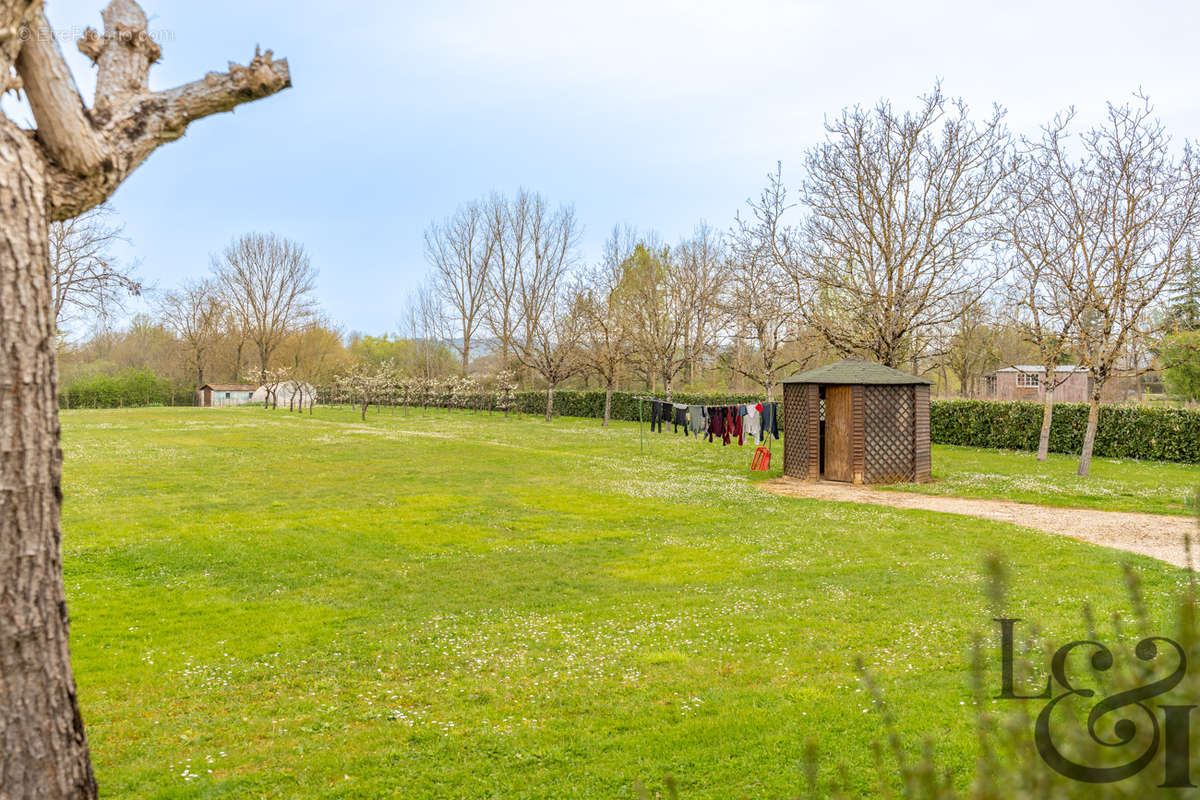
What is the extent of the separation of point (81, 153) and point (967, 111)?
993 inches

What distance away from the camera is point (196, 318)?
66875 millimetres

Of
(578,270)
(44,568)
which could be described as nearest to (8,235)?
(44,568)

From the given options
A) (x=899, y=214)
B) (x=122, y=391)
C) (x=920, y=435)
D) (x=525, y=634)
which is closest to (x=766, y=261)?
(x=899, y=214)

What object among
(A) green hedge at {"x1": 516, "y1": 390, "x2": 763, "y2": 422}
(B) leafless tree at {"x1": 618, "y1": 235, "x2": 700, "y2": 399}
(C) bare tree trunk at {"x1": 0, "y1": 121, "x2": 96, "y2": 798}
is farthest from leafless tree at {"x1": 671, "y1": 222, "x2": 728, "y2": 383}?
(C) bare tree trunk at {"x1": 0, "y1": 121, "x2": 96, "y2": 798}

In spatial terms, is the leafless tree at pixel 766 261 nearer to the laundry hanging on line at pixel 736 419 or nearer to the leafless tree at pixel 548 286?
the laundry hanging on line at pixel 736 419

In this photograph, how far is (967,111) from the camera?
880 inches

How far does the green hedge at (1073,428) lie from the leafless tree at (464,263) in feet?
141

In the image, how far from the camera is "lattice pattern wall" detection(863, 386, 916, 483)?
1675 centimetres

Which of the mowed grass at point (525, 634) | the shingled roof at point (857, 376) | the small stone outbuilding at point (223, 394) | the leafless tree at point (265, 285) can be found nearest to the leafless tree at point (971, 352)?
the shingled roof at point (857, 376)

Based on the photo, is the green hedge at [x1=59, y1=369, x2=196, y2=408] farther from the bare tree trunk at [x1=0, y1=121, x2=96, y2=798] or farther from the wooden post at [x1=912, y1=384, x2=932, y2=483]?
the bare tree trunk at [x1=0, y1=121, x2=96, y2=798]

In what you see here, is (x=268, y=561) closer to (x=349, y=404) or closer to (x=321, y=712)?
(x=321, y=712)

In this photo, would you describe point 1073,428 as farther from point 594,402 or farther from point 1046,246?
point 594,402

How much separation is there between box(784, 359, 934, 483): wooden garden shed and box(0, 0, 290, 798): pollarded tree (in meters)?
15.8

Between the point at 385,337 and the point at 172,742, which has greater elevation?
the point at 385,337
